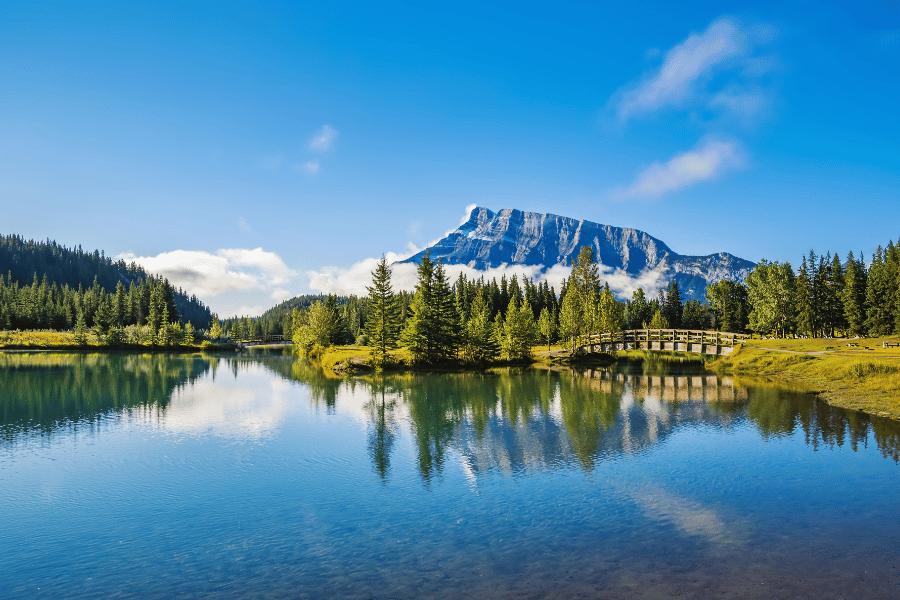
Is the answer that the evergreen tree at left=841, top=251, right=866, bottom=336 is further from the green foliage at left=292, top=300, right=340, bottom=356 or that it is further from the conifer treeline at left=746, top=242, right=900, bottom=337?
the green foliage at left=292, top=300, right=340, bottom=356

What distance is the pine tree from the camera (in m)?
72.4

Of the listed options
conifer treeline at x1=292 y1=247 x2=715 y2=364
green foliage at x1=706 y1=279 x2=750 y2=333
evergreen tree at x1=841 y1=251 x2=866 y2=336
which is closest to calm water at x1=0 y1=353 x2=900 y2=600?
conifer treeline at x1=292 y1=247 x2=715 y2=364

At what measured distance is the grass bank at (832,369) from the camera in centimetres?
3736

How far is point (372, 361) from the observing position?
71.3m

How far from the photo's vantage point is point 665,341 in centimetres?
8462

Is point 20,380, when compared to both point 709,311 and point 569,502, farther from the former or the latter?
point 709,311

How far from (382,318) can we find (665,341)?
48.5 metres

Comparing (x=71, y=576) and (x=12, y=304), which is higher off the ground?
(x=12, y=304)

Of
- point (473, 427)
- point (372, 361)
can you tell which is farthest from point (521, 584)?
point (372, 361)

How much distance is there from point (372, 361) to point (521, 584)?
59899 mm

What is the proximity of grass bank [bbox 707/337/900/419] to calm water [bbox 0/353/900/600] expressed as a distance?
479 cm

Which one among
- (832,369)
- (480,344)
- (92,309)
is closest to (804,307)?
(832,369)

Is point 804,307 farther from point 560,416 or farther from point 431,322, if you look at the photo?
point 560,416

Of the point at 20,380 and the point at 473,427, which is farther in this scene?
the point at 20,380
